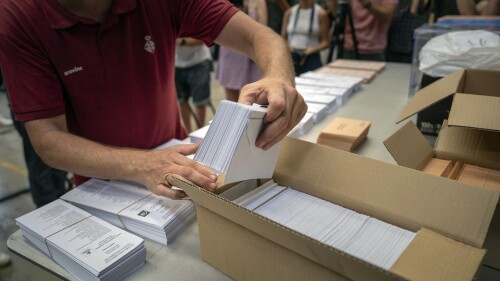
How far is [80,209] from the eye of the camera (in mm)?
835

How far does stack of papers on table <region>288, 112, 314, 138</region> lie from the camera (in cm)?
127

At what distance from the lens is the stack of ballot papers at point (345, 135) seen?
1156 millimetres

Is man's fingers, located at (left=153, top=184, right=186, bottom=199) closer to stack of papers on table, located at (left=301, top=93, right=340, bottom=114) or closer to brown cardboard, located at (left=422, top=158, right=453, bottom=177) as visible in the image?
brown cardboard, located at (left=422, top=158, right=453, bottom=177)

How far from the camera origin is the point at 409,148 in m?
0.88

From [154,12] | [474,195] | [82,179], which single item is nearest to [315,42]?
[154,12]

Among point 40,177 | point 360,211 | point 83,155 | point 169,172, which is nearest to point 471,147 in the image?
point 360,211

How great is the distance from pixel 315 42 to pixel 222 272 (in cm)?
272

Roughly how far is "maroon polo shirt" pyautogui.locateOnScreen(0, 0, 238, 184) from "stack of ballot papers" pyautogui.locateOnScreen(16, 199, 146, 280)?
317 mm

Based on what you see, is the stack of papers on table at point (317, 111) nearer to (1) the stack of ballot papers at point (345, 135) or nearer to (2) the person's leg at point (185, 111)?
(1) the stack of ballot papers at point (345, 135)

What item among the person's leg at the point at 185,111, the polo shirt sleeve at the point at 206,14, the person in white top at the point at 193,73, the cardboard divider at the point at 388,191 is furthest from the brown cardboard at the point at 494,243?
the person's leg at the point at 185,111

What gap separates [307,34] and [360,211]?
259 cm

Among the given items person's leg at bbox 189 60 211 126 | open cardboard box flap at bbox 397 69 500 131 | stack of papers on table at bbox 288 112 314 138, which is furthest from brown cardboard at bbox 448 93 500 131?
person's leg at bbox 189 60 211 126

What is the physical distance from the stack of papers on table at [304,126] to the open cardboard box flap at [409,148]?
1.35 feet

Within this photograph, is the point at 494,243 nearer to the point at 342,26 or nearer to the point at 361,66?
the point at 361,66
